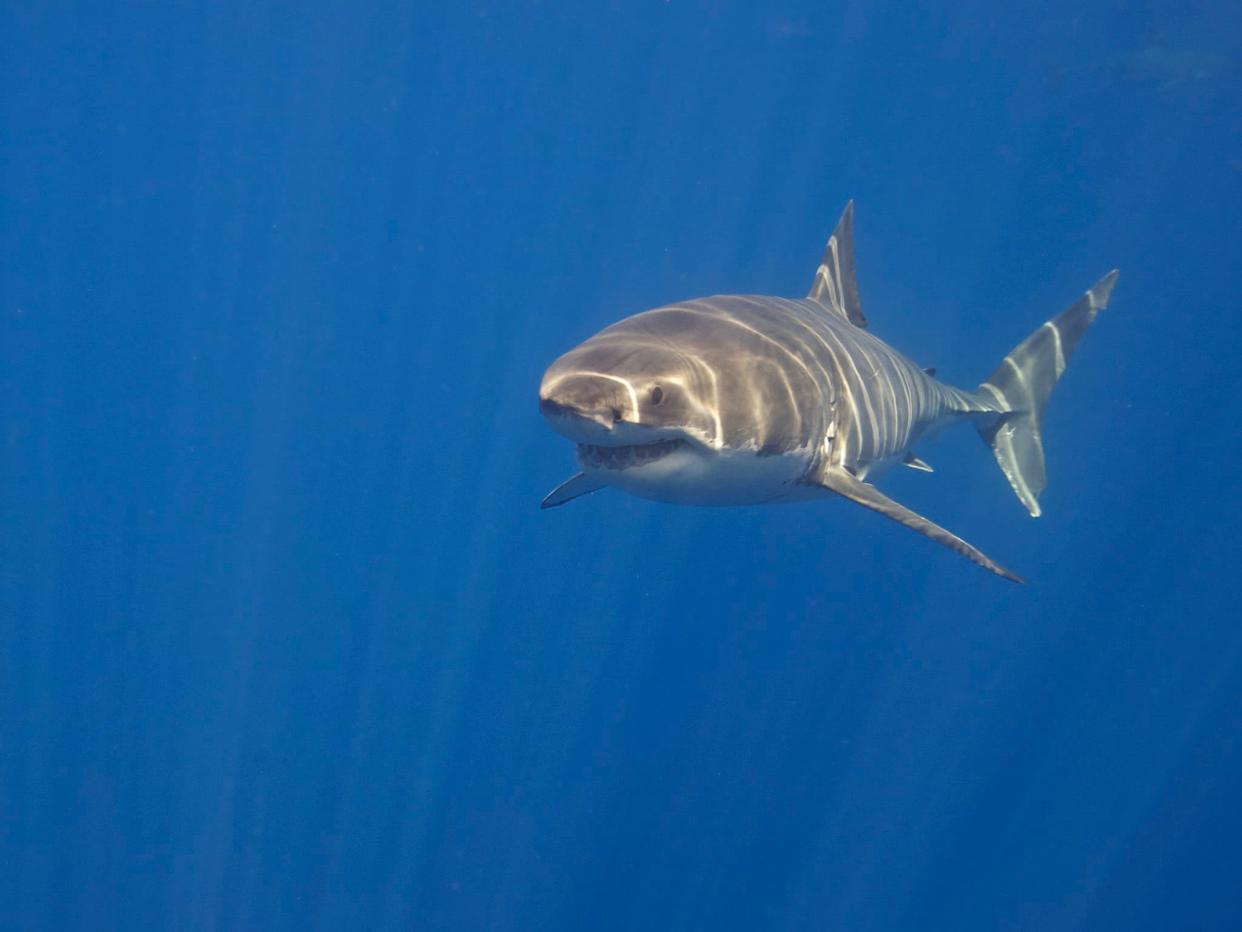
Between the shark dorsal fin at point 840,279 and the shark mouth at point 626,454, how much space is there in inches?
161

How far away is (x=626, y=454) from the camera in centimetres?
321

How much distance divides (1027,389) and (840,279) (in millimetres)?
3374

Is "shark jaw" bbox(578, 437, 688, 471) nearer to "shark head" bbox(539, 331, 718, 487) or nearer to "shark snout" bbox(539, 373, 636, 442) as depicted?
"shark head" bbox(539, 331, 718, 487)

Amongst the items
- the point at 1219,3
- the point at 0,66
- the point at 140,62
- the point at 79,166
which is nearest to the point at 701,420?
the point at 1219,3

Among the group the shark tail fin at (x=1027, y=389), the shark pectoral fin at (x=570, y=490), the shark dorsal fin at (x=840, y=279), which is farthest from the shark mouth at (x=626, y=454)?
the shark tail fin at (x=1027, y=389)

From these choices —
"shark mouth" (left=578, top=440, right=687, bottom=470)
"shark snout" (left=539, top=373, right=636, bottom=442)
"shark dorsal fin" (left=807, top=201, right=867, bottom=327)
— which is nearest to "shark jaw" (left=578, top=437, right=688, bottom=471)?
"shark mouth" (left=578, top=440, right=687, bottom=470)

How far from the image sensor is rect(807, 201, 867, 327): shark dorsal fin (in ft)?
22.5

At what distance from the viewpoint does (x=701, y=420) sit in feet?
10.6

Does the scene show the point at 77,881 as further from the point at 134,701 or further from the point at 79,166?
the point at 79,166

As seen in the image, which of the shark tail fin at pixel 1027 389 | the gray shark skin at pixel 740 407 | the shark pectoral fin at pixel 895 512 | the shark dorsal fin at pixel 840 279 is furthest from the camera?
the shark tail fin at pixel 1027 389

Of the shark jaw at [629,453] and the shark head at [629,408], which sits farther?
the shark jaw at [629,453]

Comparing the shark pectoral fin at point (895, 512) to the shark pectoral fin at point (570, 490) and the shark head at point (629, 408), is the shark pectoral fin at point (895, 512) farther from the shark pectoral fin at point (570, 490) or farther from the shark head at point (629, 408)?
the shark pectoral fin at point (570, 490)

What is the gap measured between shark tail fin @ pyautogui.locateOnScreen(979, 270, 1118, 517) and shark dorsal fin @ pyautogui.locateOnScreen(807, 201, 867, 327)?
277cm

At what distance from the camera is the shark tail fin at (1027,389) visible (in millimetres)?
8758
